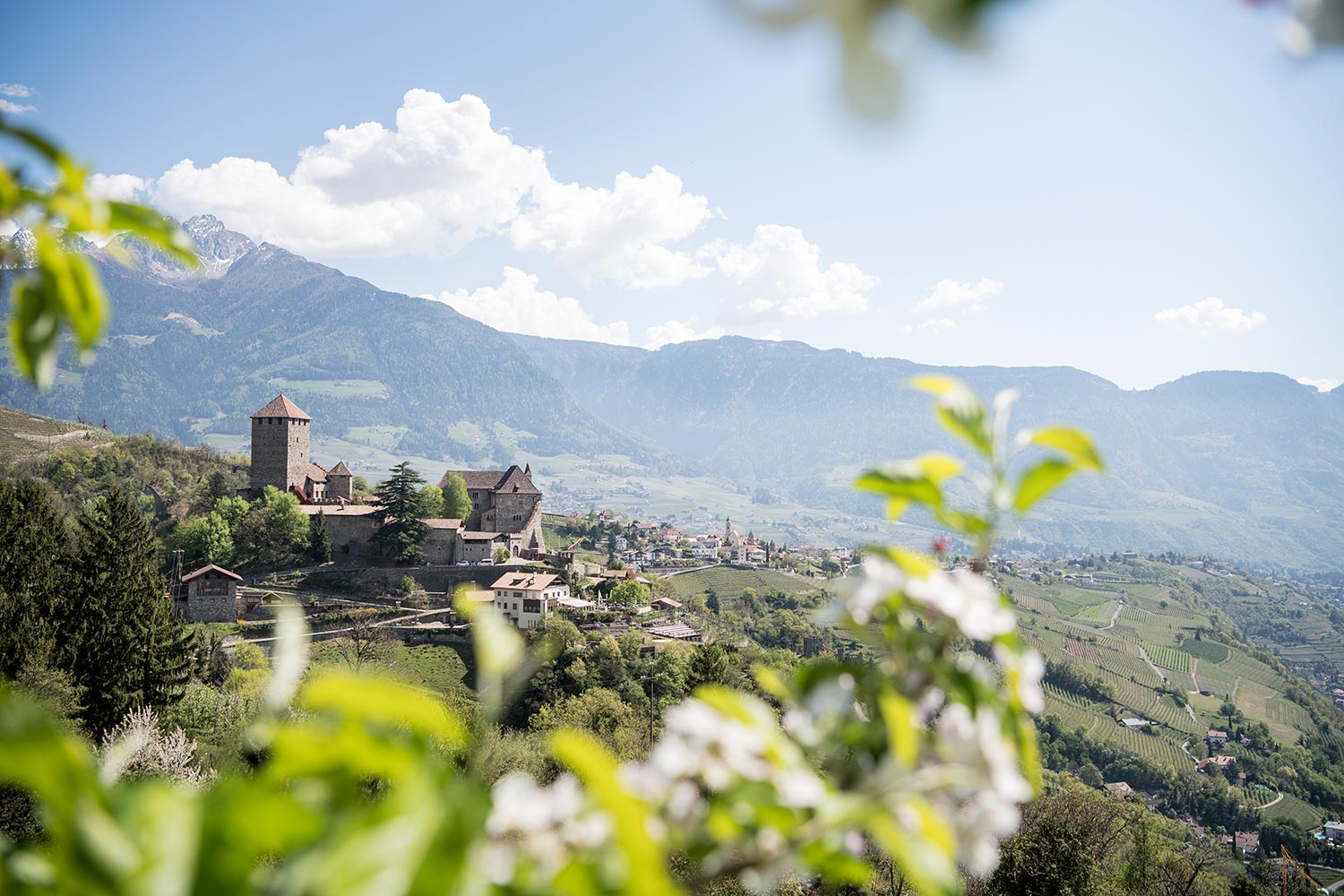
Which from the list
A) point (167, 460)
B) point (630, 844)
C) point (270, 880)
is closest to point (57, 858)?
point (270, 880)

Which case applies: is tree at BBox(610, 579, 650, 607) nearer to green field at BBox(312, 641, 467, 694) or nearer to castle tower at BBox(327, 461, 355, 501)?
green field at BBox(312, 641, 467, 694)

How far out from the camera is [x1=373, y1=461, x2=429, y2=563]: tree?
42406 millimetres

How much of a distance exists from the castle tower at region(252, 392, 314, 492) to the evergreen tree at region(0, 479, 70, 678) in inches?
728

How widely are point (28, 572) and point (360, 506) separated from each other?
2315 centimetres

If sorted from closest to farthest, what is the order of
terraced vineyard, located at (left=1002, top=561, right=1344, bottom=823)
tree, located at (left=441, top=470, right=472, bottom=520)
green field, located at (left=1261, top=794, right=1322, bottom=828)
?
tree, located at (left=441, top=470, right=472, bottom=520) → green field, located at (left=1261, top=794, right=1322, bottom=828) → terraced vineyard, located at (left=1002, top=561, right=1344, bottom=823)

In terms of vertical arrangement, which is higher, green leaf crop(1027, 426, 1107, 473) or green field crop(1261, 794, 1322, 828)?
green leaf crop(1027, 426, 1107, 473)

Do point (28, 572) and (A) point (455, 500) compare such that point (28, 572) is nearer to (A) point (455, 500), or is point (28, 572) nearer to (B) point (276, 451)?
(B) point (276, 451)

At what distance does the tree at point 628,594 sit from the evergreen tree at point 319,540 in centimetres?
1836

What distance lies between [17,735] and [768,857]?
0.64 m

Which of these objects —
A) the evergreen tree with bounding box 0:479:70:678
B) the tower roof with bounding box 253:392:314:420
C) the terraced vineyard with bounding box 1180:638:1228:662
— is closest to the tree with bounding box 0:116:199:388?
the evergreen tree with bounding box 0:479:70:678

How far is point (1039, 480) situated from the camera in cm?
83

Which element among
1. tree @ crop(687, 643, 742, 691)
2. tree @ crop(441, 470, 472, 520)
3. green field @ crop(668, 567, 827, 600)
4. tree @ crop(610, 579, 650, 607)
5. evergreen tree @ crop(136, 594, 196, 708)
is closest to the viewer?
evergreen tree @ crop(136, 594, 196, 708)

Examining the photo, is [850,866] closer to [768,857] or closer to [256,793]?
[768,857]

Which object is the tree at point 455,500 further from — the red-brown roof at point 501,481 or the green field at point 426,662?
the green field at point 426,662
